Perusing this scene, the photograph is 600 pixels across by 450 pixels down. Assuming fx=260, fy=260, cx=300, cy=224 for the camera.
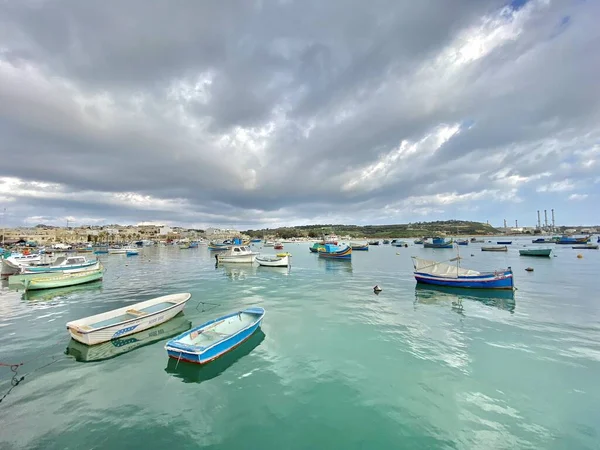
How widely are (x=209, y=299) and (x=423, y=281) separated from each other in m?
23.9

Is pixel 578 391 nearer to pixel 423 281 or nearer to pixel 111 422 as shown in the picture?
pixel 111 422

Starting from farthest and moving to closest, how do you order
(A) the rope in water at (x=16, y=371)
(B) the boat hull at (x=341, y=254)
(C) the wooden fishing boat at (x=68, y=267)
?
(B) the boat hull at (x=341, y=254), (C) the wooden fishing boat at (x=68, y=267), (A) the rope in water at (x=16, y=371)

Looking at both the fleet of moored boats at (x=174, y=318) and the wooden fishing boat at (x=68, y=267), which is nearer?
the fleet of moored boats at (x=174, y=318)

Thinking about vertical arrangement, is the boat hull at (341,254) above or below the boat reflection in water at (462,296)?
above

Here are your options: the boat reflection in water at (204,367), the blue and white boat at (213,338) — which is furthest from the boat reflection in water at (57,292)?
the boat reflection in water at (204,367)

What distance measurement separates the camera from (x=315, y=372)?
11195mm

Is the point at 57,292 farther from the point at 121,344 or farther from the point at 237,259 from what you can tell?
the point at 237,259

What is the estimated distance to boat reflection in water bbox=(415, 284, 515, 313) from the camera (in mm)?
23067

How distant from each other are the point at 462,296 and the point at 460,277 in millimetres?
3561

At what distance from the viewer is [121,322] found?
14.6 metres

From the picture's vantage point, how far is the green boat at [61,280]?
28.7 meters

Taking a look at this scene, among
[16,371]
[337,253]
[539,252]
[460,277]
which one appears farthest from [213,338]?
[539,252]

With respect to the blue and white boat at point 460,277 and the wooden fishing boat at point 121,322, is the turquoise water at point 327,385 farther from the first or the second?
the blue and white boat at point 460,277

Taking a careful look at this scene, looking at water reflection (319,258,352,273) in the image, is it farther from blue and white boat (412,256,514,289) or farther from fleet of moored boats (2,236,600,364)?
fleet of moored boats (2,236,600,364)
